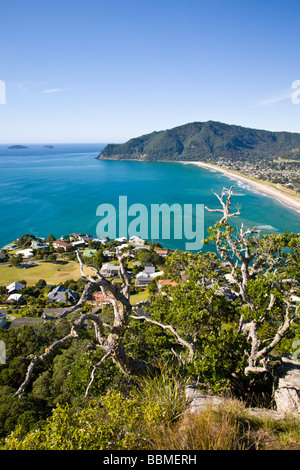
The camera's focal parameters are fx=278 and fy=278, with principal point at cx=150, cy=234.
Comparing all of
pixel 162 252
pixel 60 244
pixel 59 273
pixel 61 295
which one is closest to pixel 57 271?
pixel 59 273

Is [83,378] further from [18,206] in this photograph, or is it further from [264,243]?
[18,206]

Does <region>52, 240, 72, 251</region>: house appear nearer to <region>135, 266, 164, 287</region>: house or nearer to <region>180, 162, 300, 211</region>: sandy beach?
<region>135, 266, 164, 287</region>: house

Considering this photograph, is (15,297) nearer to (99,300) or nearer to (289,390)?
(99,300)

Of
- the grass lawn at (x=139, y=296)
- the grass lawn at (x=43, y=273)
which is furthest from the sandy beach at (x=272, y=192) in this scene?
the grass lawn at (x=43, y=273)

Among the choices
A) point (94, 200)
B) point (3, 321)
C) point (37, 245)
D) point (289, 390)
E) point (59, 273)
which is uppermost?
point (289, 390)

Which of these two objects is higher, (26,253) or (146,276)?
(26,253)

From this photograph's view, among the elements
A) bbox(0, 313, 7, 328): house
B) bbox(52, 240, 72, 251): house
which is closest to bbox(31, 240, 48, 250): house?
bbox(52, 240, 72, 251): house

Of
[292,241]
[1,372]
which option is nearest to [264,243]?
[292,241]
